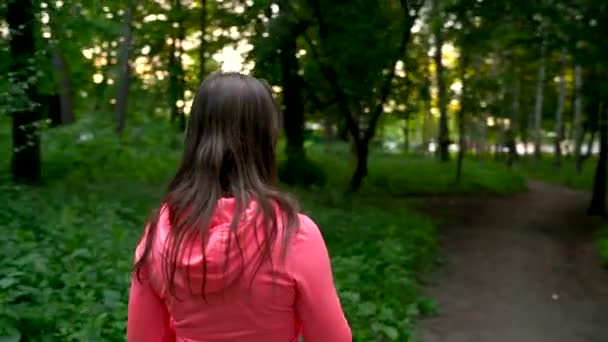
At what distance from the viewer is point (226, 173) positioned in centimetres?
204

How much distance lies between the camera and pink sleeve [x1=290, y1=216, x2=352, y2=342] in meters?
1.94

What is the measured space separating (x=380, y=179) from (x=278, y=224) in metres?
23.4

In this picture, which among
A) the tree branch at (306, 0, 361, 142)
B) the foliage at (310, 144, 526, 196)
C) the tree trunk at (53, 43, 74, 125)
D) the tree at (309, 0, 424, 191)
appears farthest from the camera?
the foliage at (310, 144, 526, 196)

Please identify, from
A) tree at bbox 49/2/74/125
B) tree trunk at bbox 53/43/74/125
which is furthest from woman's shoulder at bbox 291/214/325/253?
tree trunk at bbox 53/43/74/125

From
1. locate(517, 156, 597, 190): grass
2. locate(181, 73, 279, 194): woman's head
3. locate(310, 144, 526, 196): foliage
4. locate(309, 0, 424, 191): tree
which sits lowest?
locate(517, 156, 597, 190): grass

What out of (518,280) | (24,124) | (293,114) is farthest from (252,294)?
(293,114)

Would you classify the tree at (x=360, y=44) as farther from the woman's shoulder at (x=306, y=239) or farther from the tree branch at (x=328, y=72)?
the woman's shoulder at (x=306, y=239)

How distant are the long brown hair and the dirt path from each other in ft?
22.2

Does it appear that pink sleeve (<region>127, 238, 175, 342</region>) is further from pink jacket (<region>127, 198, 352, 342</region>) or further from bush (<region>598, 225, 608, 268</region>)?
bush (<region>598, 225, 608, 268</region>)

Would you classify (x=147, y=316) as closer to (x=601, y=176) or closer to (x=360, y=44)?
(x=360, y=44)

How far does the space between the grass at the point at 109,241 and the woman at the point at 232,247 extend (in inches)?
110

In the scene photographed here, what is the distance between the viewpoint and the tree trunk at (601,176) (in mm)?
18531

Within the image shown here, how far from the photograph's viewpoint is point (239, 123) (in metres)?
2.06

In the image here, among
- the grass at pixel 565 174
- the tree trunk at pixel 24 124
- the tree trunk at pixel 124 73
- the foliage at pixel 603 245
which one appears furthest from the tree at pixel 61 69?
the grass at pixel 565 174
